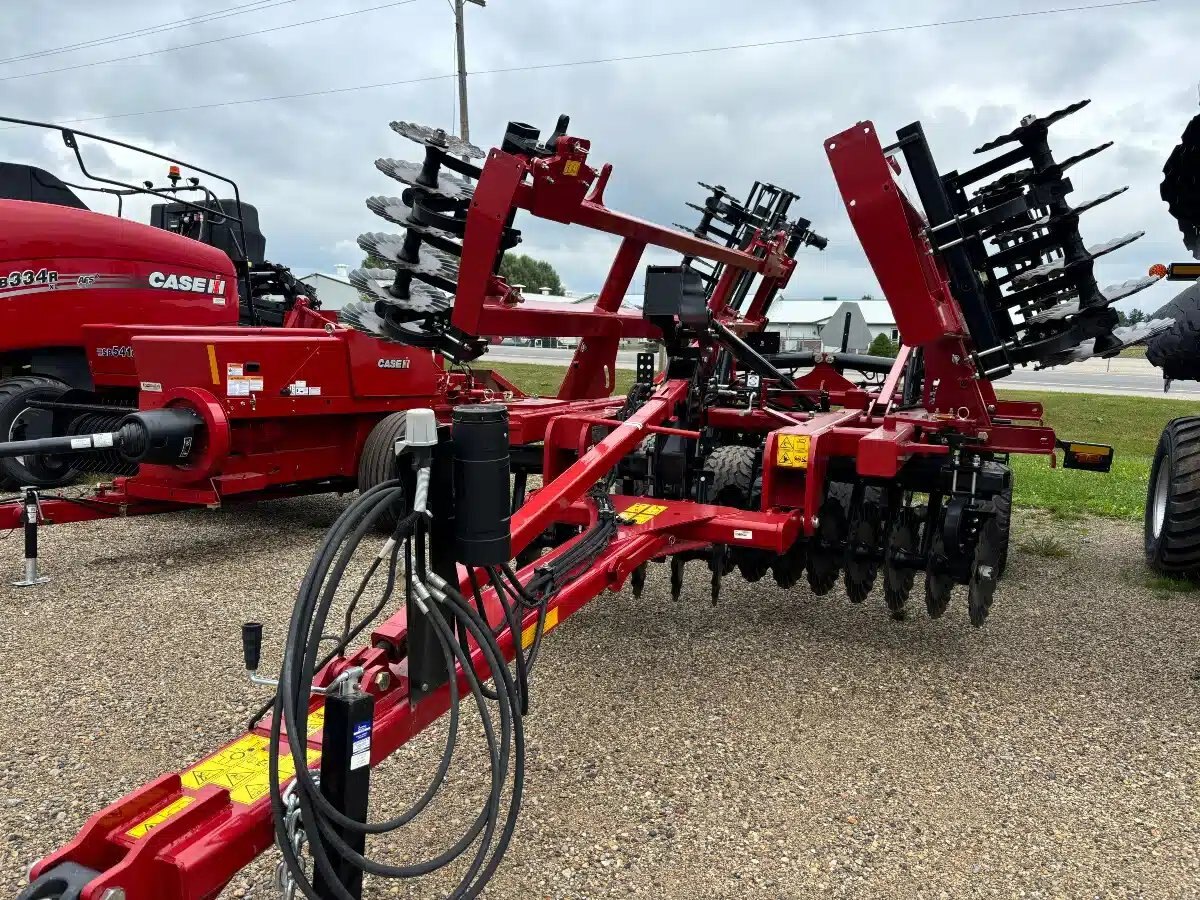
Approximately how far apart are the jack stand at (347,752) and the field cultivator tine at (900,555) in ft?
9.10

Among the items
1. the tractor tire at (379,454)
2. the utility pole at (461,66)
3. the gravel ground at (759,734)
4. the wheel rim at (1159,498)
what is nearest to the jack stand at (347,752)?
the gravel ground at (759,734)

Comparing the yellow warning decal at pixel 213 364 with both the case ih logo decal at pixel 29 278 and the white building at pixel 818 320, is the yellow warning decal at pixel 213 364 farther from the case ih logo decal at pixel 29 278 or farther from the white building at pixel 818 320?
the white building at pixel 818 320

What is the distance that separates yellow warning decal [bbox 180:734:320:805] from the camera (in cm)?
183

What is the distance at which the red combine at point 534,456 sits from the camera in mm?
1798

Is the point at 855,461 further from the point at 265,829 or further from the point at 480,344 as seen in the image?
the point at 265,829

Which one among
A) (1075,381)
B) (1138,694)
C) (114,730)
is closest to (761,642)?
(1138,694)

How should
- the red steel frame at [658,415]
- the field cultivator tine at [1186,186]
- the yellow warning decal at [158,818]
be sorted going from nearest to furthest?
the yellow warning decal at [158,818] < the red steel frame at [658,415] < the field cultivator tine at [1186,186]

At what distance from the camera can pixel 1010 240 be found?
164 inches

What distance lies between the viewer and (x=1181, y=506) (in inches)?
187

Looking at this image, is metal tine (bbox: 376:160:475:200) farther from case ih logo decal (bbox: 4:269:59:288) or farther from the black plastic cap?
case ih logo decal (bbox: 4:269:59:288)

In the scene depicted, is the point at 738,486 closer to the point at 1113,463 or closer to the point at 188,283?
the point at 188,283

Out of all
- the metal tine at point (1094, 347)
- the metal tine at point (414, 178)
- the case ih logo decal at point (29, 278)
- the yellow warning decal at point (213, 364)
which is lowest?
the yellow warning decal at point (213, 364)

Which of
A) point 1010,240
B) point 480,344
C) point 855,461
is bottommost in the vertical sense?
point 855,461

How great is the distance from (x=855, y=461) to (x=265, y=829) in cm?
288
